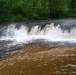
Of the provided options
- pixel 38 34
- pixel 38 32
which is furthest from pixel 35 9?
pixel 38 34

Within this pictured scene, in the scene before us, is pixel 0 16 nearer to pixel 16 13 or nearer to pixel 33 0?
pixel 16 13

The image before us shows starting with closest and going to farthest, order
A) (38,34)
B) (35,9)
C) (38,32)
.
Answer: (38,34) < (38,32) < (35,9)

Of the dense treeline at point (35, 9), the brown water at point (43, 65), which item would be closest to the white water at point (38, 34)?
the brown water at point (43, 65)

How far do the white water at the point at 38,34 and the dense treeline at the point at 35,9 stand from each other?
9408mm

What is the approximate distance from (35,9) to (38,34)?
554 inches

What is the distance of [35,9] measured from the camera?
136 feet

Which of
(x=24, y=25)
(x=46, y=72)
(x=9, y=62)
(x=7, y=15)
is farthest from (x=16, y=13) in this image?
(x=46, y=72)

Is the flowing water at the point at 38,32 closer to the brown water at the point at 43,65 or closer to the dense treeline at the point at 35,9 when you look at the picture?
the brown water at the point at 43,65

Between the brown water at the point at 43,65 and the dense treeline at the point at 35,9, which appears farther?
the dense treeline at the point at 35,9

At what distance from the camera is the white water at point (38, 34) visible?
25.1 metres

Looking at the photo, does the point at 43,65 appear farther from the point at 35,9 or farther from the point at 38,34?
the point at 35,9

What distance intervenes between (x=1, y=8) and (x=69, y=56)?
2927 centimetres

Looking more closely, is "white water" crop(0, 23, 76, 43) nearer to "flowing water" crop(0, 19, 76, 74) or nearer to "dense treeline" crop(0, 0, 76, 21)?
"flowing water" crop(0, 19, 76, 74)

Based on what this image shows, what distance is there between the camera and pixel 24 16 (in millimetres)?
42000
